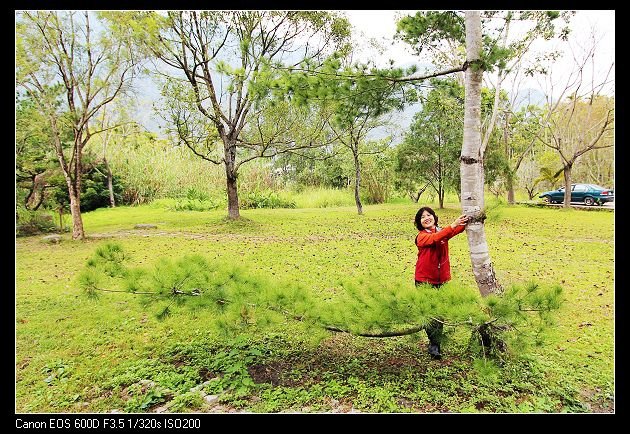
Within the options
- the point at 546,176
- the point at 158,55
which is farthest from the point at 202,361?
the point at 546,176

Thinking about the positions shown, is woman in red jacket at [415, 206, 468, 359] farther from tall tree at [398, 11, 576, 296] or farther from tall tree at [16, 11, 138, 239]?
tall tree at [16, 11, 138, 239]

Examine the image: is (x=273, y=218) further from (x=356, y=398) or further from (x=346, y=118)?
(x=356, y=398)

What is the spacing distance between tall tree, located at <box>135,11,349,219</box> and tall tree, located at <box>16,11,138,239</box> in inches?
26.5

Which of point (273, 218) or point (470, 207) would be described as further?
point (273, 218)

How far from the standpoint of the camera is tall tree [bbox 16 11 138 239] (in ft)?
12.7

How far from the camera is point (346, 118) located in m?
2.29

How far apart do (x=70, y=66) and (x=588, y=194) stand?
26.6ft

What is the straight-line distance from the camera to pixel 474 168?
175 cm

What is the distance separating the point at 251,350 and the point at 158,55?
163 inches

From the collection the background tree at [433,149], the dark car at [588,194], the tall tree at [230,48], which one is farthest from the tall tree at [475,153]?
the dark car at [588,194]

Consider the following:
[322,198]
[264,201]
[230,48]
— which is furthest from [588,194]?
[230,48]

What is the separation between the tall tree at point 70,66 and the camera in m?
3.88

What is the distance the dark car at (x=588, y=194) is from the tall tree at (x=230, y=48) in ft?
17.3

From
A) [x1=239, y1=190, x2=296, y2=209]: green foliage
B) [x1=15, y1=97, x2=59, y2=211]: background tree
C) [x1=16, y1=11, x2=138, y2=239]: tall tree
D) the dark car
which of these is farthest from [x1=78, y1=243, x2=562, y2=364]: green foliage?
the dark car
